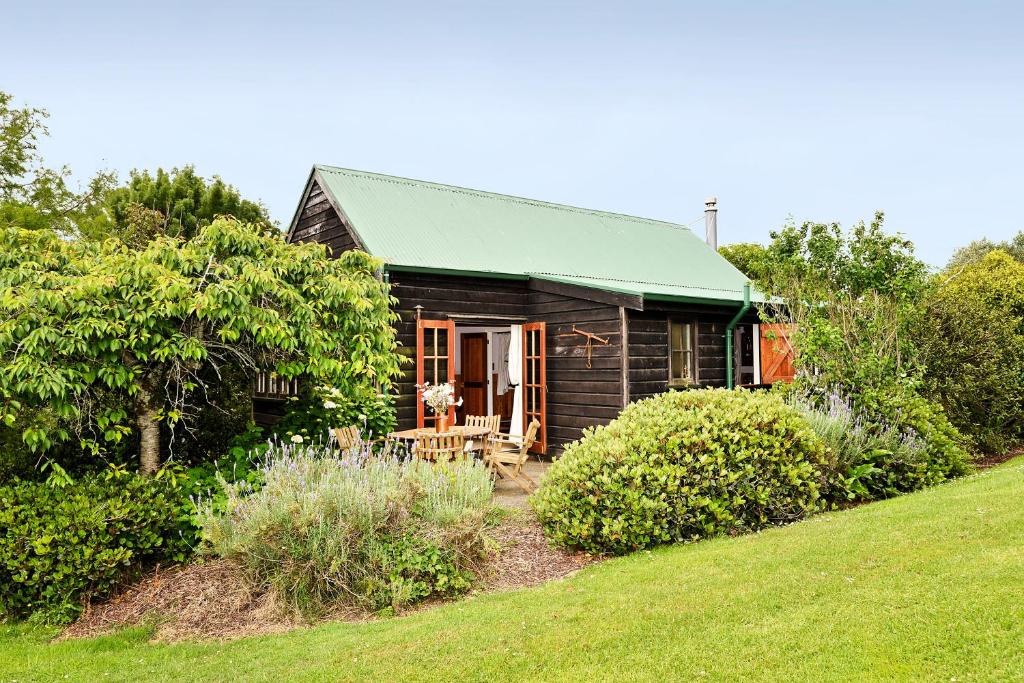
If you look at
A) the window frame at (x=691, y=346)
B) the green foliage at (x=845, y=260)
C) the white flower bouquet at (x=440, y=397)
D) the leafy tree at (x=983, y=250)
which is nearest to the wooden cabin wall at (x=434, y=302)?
the white flower bouquet at (x=440, y=397)

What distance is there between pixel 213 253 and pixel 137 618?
2.96m

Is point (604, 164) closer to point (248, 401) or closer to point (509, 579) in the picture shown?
point (248, 401)

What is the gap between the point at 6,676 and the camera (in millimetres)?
4000

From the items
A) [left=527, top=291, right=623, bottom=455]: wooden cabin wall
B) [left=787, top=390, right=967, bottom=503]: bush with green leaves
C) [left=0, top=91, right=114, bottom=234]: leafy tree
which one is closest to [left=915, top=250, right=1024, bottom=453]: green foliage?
[left=787, top=390, right=967, bottom=503]: bush with green leaves

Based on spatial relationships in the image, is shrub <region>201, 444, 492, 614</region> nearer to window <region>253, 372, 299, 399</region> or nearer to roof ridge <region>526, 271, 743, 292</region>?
window <region>253, 372, 299, 399</region>

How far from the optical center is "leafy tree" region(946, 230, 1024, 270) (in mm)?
31938

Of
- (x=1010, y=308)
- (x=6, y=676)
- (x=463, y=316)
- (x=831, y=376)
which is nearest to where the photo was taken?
(x=6, y=676)

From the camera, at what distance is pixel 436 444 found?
27.5 ft

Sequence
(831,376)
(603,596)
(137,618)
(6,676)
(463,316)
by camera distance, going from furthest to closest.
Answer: (463,316) → (831,376) → (137,618) → (603,596) → (6,676)

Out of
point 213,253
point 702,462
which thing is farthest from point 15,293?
point 702,462

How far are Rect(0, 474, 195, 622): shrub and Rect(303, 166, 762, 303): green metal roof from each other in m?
5.59

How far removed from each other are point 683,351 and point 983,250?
30.8m

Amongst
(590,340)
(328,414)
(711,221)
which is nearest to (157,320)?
(328,414)

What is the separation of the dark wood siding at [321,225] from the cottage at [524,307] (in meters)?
0.04
